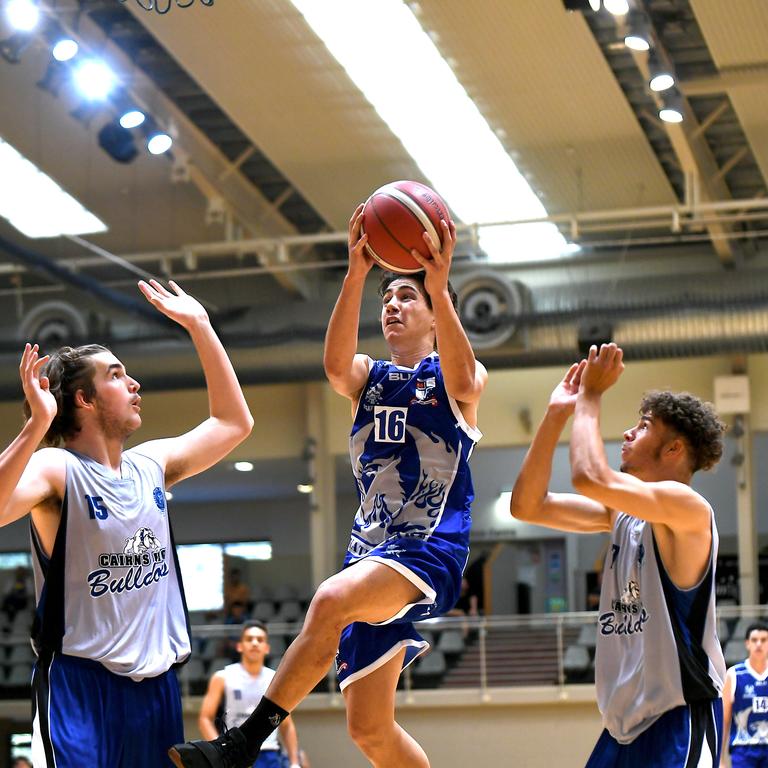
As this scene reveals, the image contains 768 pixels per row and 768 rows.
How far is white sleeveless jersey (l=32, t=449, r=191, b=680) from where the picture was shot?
411 cm

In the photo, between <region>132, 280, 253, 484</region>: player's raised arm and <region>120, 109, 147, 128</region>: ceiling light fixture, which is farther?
<region>120, 109, 147, 128</region>: ceiling light fixture

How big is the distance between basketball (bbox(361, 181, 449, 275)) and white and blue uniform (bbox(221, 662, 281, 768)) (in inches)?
231

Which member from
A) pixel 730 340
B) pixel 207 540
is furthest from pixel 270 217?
pixel 207 540

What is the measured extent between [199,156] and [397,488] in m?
11.5

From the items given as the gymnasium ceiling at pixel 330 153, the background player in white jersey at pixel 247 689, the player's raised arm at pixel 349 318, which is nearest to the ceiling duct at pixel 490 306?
the gymnasium ceiling at pixel 330 153

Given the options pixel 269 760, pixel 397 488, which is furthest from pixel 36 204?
pixel 397 488

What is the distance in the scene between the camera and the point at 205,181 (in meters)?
16.0

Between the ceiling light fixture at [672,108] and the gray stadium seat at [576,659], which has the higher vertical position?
the ceiling light fixture at [672,108]

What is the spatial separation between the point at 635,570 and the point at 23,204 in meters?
14.0

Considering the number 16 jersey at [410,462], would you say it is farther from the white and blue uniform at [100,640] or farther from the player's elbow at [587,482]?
the white and blue uniform at [100,640]

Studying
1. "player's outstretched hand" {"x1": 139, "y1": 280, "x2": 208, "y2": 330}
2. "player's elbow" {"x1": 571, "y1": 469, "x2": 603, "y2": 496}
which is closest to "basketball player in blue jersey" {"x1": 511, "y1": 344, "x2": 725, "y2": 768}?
"player's elbow" {"x1": 571, "y1": 469, "x2": 603, "y2": 496}

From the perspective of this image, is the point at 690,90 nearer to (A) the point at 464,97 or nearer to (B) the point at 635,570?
(A) the point at 464,97

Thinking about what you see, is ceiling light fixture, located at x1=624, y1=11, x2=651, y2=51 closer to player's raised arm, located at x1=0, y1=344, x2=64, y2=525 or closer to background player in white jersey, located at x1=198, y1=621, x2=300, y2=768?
background player in white jersey, located at x1=198, y1=621, x2=300, y2=768

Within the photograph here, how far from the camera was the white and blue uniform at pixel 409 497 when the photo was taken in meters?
4.99
